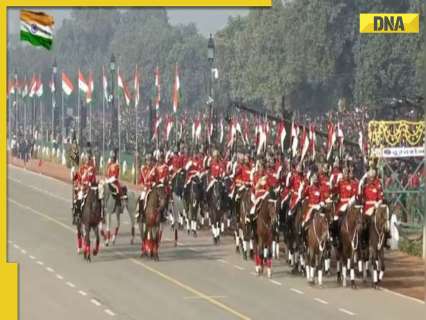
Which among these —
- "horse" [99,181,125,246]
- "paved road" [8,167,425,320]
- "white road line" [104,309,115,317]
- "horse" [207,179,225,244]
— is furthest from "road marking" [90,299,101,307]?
"horse" [207,179,225,244]

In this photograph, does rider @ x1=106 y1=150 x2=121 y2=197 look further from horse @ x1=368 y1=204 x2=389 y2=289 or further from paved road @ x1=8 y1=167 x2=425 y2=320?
horse @ x1=368 y1=204 x2=389 y2=289

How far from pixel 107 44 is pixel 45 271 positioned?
147 meters

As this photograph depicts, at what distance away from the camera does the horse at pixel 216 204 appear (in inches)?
A: 1636

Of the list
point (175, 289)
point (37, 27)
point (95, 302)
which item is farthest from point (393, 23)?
point (37, 27)

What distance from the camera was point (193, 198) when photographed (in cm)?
4359

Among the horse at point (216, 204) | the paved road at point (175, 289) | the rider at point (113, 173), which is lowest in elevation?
the paved road at point (175, 289)

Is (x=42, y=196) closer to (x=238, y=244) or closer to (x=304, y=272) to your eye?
(x=238, y=244)

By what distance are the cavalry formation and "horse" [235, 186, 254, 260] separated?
0.03 meters

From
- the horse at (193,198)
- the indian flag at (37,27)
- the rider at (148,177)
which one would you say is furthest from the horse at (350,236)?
the horse at (193,198)

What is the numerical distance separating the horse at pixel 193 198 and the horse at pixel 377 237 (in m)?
12.7

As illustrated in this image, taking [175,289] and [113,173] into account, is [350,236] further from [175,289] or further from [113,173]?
[113,173]

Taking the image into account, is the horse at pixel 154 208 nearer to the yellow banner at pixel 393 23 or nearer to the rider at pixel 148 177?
the rider at pixel 148 177

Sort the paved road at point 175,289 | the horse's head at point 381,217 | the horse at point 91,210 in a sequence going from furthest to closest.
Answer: the horse at point 91,210
the horse's head at point 381,217
the paved road at point 175,289

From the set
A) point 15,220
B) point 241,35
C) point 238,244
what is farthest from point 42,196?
point 241,35
